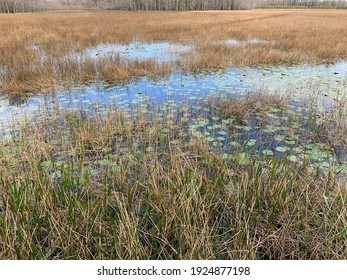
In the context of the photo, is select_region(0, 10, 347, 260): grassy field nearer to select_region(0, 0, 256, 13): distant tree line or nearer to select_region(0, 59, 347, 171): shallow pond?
select_region(0, 59, 347, 171): shallow pond

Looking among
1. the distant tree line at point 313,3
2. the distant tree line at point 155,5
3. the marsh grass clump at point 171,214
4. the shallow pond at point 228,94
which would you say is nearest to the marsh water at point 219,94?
the shallow pond at point 228,94

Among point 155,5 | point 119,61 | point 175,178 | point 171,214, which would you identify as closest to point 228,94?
point 175,178

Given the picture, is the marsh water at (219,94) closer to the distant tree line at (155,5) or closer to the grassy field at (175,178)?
the grassy field at (175,178)

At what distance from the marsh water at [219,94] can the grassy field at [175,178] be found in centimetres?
5

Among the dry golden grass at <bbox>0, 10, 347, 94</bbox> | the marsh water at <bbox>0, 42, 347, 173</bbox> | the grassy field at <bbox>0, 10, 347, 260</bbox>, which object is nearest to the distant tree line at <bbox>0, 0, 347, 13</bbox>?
the dry golden grass at <bbox>0, 10, 347, 94</bbox>

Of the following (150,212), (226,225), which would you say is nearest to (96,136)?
(150,212)

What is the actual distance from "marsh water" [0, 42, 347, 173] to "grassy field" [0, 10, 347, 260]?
5 centimetres

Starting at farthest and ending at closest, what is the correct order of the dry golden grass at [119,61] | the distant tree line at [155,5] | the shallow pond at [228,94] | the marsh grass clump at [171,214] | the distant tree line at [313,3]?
the distant tree line at [313,3], the distant tree line at [155,5], the dry golden grass at [119,61], the shallow pond at [228,94], the marsh grass clump at [171,214]

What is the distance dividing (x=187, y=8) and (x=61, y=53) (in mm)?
60364

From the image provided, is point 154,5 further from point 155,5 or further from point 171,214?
point 171,214

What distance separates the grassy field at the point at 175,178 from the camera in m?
1.95

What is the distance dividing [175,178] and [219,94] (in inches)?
153

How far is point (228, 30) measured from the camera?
15961mm

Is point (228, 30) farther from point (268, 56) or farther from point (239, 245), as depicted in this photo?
point (239, 245)
